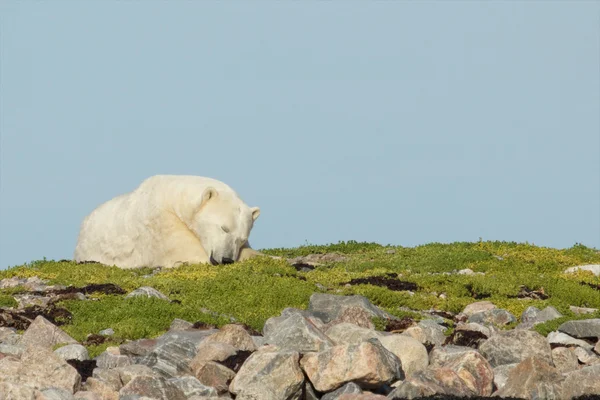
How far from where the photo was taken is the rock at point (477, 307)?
62.5 feet

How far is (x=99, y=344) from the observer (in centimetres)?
1566

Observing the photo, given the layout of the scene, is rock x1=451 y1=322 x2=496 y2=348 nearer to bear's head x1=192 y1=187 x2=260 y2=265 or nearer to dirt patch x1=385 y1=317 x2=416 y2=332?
dirt patch x1=385 y1=317 x2=416 y2=332

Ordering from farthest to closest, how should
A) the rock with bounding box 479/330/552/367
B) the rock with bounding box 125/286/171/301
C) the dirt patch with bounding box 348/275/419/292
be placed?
the dirt patch with bounding box 348/275/419/292 < the rock with bounding box 125/286/171/301 < the rock with bounding box 479/330/552/367

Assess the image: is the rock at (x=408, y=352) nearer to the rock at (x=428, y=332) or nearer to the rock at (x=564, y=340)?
the rock at (x=428, y=332)

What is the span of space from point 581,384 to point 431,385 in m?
1.98

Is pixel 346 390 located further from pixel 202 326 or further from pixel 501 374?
pixel 202 326

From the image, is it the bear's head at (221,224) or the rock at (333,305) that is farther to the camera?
the bear's head at (221,224)

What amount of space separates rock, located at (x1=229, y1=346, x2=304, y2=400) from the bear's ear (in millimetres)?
12365

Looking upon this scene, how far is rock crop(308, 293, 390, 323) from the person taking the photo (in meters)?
17.2

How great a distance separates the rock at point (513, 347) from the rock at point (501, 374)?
0.53 meters

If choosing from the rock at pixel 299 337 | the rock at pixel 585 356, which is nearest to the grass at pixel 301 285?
the rock at pixel 585 356

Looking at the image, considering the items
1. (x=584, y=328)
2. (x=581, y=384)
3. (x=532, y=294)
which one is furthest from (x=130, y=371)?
(x=532, y=294)

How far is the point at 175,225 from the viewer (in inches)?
999

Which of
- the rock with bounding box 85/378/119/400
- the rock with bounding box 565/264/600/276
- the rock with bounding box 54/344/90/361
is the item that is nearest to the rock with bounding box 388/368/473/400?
the rock with bounding box 85/378/119/400
